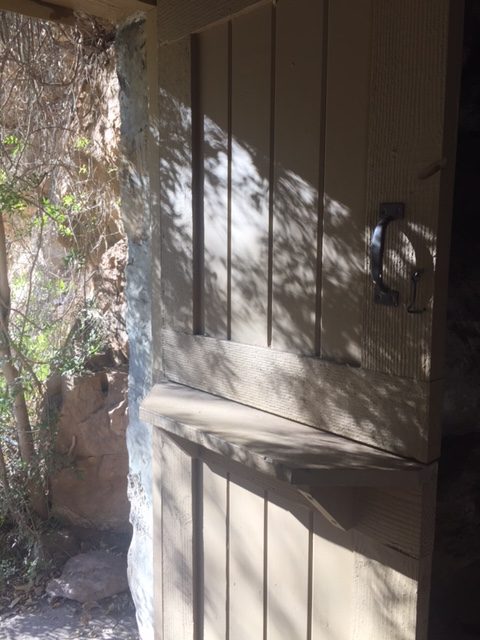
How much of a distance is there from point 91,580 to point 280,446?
7.50 ft

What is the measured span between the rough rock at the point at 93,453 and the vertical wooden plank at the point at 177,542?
66.4 inches

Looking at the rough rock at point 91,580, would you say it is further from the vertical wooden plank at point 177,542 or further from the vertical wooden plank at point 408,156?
the vertical wooden plank at point 408,156

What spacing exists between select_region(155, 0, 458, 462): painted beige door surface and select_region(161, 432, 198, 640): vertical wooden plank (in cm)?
23

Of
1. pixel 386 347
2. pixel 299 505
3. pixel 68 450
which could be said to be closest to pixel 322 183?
pixel 386 347

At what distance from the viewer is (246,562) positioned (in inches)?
53.8

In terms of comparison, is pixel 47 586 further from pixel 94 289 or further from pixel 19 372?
pixel 94 289

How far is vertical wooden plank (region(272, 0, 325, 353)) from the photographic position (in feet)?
3.68

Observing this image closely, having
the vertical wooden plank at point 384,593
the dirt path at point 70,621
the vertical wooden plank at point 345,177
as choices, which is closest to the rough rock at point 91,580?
the dirt path at point 70,621

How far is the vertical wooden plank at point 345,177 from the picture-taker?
1036 mm

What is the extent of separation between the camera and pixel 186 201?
1.47m

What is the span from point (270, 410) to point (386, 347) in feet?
1.10

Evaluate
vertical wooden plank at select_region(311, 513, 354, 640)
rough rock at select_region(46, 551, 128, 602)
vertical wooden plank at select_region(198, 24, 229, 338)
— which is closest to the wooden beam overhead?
vertical wooden plank at select_region(198, 24, 229, 338)

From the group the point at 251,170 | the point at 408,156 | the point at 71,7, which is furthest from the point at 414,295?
the point at 71,7

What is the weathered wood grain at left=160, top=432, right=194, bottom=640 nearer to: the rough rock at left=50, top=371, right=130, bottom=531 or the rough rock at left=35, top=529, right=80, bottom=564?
the rough rock at left=50, top=371, right=130, bottom=531
